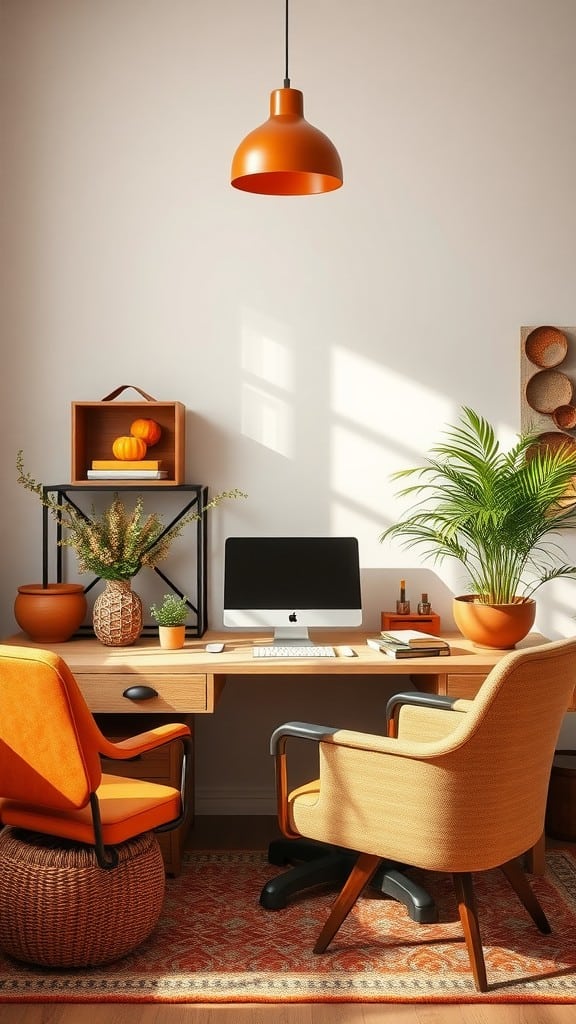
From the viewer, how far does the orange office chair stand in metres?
2.44

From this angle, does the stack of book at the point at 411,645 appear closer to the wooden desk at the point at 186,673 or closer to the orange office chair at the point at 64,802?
the wooden desk at the point at 186,673

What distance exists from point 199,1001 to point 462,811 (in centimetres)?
84

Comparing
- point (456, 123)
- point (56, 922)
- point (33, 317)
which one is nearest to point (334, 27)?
point (456, 123)

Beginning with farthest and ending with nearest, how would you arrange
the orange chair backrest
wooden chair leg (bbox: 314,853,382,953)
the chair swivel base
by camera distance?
the chair swivel base
wooden chair leg (bbox: 314,853,382,953)
the orange chair backrest

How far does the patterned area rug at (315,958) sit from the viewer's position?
8.36ft

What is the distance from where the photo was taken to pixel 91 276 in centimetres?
391

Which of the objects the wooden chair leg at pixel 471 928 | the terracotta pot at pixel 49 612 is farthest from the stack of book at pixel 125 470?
the wooden chair leg at pixel 471 928

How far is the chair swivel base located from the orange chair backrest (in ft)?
2.90

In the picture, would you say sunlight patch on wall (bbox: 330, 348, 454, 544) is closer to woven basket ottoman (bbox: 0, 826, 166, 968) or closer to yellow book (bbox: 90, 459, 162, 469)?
yellow book (bbox: 90, 459, 162, 469)

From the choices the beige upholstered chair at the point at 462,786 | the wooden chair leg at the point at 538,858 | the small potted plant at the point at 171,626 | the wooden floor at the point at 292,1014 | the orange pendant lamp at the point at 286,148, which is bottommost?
the wooden floor at the point at 292,1014

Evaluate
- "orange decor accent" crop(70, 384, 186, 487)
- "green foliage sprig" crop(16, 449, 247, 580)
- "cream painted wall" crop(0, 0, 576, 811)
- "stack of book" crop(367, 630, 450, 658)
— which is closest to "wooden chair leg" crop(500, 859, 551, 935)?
"stack of book" crop(367, 630, 450, 658)

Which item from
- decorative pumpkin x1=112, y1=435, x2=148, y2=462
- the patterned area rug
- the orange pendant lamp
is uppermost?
the orange pendant lamp

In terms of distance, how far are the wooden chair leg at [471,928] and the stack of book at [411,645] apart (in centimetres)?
87

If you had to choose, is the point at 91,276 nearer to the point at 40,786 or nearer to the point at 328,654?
the point at 328,654
